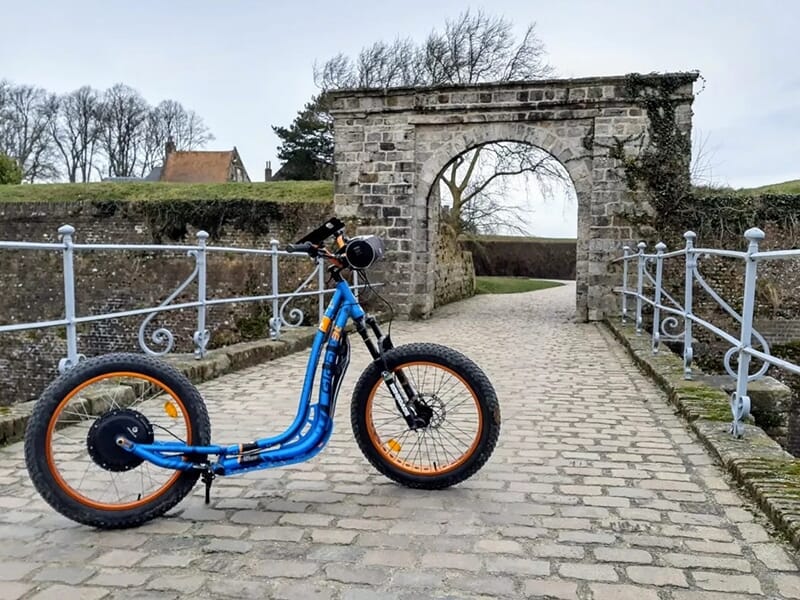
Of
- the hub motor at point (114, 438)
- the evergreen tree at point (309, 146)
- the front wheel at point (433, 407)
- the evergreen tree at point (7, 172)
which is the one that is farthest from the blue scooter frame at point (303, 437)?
the evergreen tree at point (309, 146)

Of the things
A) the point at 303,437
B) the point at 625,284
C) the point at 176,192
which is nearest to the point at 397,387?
the point at 303,437

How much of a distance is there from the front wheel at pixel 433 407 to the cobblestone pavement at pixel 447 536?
4.0 inches

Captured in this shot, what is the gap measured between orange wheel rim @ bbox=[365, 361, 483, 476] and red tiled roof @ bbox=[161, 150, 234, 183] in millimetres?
37194

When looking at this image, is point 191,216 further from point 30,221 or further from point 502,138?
point 502,138

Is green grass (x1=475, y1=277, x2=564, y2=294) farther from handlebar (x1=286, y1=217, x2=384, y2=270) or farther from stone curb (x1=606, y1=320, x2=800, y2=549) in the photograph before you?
handlebar (x1=286, y1=217, x2=384, y2=270)

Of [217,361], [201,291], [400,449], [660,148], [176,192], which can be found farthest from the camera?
[176,192]

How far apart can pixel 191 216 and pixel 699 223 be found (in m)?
9.45

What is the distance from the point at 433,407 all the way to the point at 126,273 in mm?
13204

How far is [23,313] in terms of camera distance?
1548 cm

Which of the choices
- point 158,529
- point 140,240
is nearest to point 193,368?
point 158,529

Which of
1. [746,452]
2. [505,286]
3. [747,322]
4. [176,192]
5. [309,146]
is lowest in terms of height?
[505,286]

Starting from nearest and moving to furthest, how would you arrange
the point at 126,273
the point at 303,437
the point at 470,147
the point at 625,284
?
1. the point at 303,437
2. the point at 625,284
3. the point at 470,147
4. the point at 126,273

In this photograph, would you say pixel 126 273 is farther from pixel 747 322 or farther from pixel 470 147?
pixel 747 322

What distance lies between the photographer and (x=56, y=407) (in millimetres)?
2713
